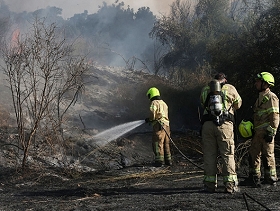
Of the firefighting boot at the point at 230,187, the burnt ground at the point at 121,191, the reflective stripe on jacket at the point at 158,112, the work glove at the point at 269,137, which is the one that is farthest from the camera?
the reflective stripe on jacket at the point at 158,112

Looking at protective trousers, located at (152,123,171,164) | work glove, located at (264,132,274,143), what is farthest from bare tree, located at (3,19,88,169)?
work glove, located at (264,132,274,143)

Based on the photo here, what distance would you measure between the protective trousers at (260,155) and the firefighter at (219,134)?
1.95ft

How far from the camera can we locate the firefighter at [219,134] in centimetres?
494

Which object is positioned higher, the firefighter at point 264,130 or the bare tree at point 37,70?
the bare tree at point 37,70

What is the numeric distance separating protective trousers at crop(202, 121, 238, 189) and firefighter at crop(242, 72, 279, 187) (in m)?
0.66

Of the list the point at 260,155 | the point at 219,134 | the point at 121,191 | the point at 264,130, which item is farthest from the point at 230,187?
the point at 121,191

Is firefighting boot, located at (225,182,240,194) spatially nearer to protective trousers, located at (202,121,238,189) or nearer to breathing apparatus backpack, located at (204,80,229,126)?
protective trousers, located at (202,121,238,189)

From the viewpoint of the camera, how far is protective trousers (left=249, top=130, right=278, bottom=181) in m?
5.43

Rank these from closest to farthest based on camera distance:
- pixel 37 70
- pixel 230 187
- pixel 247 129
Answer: pixel 230 187 < pixel 247 129 < pixel 37 70

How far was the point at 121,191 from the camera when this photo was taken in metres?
5.46

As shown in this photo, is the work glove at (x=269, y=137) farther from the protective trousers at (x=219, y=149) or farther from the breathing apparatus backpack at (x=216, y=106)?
the breathing apparatus backpack at (x=216, y=106)

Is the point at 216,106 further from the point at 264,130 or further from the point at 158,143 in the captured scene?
the point at 158,143

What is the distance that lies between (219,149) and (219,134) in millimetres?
229

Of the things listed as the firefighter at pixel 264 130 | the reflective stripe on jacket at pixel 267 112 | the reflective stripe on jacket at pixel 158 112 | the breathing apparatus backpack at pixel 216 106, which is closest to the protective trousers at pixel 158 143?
the reflective stripe on jacket at pixel 158 112
